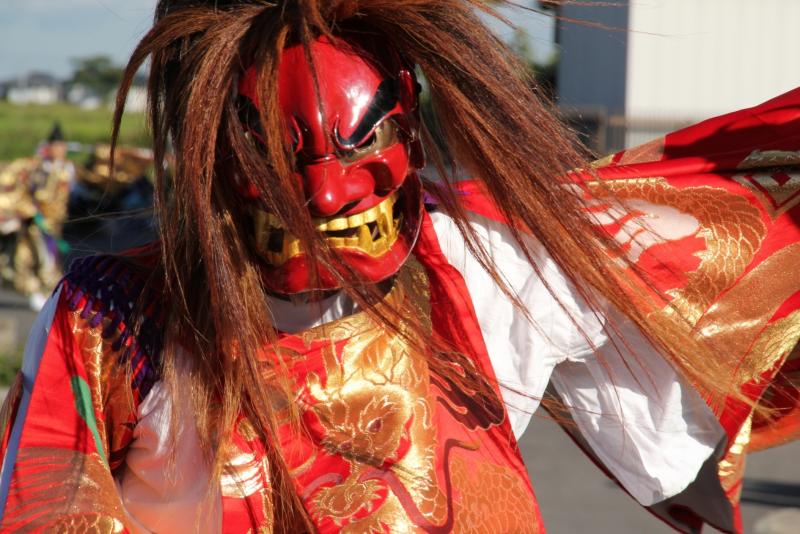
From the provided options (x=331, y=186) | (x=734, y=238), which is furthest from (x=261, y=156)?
(x=734, y=238)

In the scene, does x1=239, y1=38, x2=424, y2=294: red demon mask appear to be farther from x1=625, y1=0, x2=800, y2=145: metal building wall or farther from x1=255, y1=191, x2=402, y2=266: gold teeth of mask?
x1=625, y1=0, x2=800, y2=145: metal building wall

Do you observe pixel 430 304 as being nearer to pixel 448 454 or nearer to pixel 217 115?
pixel 448 454

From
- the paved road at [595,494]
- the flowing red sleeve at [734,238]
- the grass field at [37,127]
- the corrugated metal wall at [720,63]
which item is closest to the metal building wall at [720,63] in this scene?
the corrugated metal wall at [720,63]

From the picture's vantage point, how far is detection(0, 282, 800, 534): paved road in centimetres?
425

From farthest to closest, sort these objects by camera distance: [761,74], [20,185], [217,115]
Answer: [761,74] < [20,185] < [217,115]

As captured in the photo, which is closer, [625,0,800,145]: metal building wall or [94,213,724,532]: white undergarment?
[94,213,724,532]: white undergarment

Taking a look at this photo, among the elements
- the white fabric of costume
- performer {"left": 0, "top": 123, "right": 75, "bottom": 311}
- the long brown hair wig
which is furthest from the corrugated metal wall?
the long brown hair wig

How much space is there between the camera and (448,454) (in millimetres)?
1677

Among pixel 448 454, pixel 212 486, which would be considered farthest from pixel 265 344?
pixel 448 454

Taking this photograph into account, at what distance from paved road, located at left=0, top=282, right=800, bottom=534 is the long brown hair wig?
2638 millimetres

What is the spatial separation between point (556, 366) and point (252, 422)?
629mm

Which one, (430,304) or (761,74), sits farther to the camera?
(761,74)

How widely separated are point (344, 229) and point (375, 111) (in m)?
0.18

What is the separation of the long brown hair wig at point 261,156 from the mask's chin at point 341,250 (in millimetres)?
28
